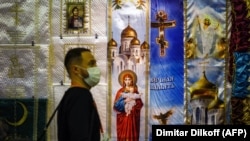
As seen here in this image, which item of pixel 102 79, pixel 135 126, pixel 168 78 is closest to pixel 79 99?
pixel 102 79

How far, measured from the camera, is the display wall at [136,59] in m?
3.15

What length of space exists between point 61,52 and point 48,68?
164 mm

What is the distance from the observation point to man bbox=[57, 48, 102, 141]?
3.11m

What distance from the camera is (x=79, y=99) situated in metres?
3.15

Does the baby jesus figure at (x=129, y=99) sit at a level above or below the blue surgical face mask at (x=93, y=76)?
below

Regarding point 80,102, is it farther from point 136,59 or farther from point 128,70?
point 136,59

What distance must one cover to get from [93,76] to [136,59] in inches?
14.4

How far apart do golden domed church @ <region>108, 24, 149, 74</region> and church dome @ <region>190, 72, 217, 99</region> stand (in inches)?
17.4

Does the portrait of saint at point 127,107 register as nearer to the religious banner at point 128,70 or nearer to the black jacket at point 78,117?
the religious banner at point 128,70

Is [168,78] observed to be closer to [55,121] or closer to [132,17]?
[132,17]

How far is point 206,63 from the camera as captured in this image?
3.19m

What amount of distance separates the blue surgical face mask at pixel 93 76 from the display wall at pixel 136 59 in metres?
0.04

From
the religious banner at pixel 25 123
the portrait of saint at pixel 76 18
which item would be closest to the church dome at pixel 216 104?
the portrait of saint at pixel 76 18

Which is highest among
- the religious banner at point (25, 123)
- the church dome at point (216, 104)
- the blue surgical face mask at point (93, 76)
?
the blue surgical face mask at point (93, 76)
